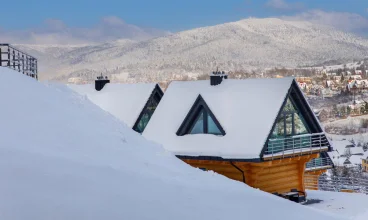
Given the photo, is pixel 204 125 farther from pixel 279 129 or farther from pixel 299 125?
pixel 299 125

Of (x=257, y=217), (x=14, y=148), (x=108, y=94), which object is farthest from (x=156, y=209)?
(x=108, y=94)

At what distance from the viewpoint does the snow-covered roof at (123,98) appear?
28828 millimetres

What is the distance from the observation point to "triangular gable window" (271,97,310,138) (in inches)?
850

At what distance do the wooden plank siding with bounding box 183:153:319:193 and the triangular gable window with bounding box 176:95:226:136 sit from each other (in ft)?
4.56

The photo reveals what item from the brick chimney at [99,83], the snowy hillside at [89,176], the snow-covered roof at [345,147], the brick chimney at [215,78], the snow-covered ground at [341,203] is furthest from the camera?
the snow-covered roof at [345,147]

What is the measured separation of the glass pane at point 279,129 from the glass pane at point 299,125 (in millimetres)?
1052

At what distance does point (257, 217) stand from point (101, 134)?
16.3ft

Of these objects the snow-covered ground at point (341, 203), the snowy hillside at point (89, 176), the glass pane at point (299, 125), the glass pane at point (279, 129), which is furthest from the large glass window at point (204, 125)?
the snowy hillside at point (89, 176)

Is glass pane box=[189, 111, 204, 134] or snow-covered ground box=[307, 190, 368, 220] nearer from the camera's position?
snow-covered ground box=[307, 190, 368, 220]

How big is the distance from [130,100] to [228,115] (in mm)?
9574

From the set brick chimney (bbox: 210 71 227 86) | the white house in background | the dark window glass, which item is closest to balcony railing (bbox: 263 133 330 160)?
brick chimney (bbox: 210 71 227 86)

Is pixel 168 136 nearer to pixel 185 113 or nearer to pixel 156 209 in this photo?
pixel 185 113

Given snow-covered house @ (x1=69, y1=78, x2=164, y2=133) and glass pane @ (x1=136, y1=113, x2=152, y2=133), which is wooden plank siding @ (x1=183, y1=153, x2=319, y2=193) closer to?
glass pane @ (x1=136, y1=113, x2=152, y2=133)

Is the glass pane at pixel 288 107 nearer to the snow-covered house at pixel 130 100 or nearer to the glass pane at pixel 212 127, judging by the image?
the glass pane at pixel 212 127
